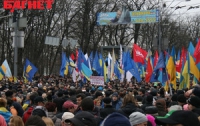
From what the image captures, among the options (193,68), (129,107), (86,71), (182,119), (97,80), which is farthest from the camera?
(86,71)

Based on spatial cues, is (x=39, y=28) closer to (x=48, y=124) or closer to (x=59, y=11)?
(x=59, y=11)

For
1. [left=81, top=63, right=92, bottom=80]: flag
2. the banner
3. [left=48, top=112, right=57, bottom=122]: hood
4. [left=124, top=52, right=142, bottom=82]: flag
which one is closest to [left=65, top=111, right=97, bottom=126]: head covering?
[left=48, top=112, right=57, bottom=122]: hood

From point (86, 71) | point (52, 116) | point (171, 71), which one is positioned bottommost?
point (52, 116)

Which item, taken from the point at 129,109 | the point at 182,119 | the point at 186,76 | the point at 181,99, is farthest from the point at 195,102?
the point at 186,76

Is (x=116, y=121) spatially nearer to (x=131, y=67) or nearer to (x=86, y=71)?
(x=86, y=71)

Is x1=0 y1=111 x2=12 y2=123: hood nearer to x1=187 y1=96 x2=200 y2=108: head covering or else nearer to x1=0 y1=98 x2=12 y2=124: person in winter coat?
x1=0 y1=98 x2=12 y2=124: person in winter coat

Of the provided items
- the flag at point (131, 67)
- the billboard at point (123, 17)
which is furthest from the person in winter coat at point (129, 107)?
the billboard at point (123, 17)

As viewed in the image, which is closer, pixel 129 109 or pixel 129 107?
pixel 129 109

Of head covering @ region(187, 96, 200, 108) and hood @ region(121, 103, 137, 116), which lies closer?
head covering @ region(187, 96, 200, 108)

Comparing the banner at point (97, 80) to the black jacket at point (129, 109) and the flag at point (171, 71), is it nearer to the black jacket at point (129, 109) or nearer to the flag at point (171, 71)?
the flag at point (171, 71)

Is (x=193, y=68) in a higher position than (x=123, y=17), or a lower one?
lower

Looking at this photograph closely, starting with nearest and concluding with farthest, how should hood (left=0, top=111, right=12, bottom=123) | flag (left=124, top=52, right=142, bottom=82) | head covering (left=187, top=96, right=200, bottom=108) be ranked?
head covering (left=187, top=96, right=200, bottom=108), hood (left=0, top=111, right=12, bottom=123), flag (left=124, top=52, right=142, bottom=82)

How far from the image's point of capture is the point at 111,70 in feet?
71.1

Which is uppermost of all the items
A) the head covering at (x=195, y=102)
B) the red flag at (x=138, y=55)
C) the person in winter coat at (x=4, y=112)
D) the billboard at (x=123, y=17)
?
the billboard at (x=123, y=17)
